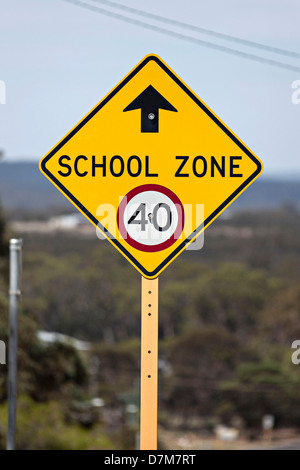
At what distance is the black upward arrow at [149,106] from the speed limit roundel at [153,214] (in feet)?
0.67

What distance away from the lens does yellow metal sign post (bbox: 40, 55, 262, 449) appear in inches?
103

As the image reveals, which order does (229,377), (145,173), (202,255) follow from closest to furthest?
(145,173) < (229,377) < (202,255)

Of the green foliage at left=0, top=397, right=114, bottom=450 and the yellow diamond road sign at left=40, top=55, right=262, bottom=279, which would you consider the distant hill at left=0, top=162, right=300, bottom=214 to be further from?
the yellow diamond road sign at left=40, top=55, right=262, bottom=279

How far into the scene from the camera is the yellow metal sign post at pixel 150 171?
2604 millimetres

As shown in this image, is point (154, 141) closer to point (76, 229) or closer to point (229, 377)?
point (229, 377)

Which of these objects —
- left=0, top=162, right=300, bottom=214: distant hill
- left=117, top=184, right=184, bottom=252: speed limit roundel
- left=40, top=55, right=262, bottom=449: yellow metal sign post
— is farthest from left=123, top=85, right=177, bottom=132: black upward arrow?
left=0, top=162, right=300, bottom=214: distant hill

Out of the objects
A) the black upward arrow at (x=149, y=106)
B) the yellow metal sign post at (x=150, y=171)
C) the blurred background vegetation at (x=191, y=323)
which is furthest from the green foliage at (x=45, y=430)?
the black upward arrow at (x=149, y=106)

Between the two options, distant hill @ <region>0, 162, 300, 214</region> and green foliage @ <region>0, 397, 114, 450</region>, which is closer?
green foliage @ <region>0, 397, 114, 450</region>

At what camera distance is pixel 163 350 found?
49.2m

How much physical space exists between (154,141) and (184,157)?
4.4 inches

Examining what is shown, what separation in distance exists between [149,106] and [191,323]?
2098 inches

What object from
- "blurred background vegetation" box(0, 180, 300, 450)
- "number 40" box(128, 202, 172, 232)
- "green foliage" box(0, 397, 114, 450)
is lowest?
"number 40" box(128, 202, 172, 232)

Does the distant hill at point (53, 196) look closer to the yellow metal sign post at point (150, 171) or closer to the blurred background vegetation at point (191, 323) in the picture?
the blurred background vegetation at point (191, 323)
